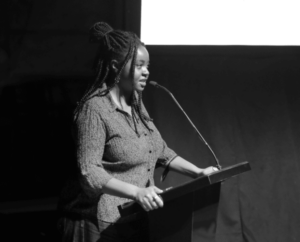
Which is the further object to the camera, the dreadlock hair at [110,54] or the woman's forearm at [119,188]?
the dreadlock hair at [110,54]

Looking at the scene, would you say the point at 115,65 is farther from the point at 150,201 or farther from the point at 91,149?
the point at 150,201

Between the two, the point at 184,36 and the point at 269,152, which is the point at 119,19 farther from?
the point at 269,152

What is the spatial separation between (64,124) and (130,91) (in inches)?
28.8

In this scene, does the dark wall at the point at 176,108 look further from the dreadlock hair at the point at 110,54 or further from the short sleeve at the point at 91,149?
the short sleeve at the point at 91,149

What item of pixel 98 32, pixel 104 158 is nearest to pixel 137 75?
pixel 98 32

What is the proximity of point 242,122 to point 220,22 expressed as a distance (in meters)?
0.64

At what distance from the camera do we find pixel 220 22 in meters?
2.49

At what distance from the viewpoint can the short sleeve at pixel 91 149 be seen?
54.2 inches

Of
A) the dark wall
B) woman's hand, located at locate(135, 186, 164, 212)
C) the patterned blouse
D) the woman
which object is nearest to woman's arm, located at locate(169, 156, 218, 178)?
the woman

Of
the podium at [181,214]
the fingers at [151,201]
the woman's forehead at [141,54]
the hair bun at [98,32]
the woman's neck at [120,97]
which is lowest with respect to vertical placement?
the podium at [181,214]

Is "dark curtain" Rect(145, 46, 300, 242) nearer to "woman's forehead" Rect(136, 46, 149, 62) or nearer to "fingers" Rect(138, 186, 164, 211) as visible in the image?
"woman's forehead" Rect(136, 46, 149, 62)

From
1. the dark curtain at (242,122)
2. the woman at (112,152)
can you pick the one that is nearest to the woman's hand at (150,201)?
the woman at (112,152)

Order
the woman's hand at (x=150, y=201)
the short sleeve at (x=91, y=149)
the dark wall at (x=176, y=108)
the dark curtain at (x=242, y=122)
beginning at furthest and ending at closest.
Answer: the dark curtain at (x=242, y=122) → the dark wall at (x=176, y=108) → the short sleeve at (x=91, y=149) → the woman's hand at (x=150, y=201)

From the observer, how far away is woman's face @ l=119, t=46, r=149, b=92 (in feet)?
5.17
